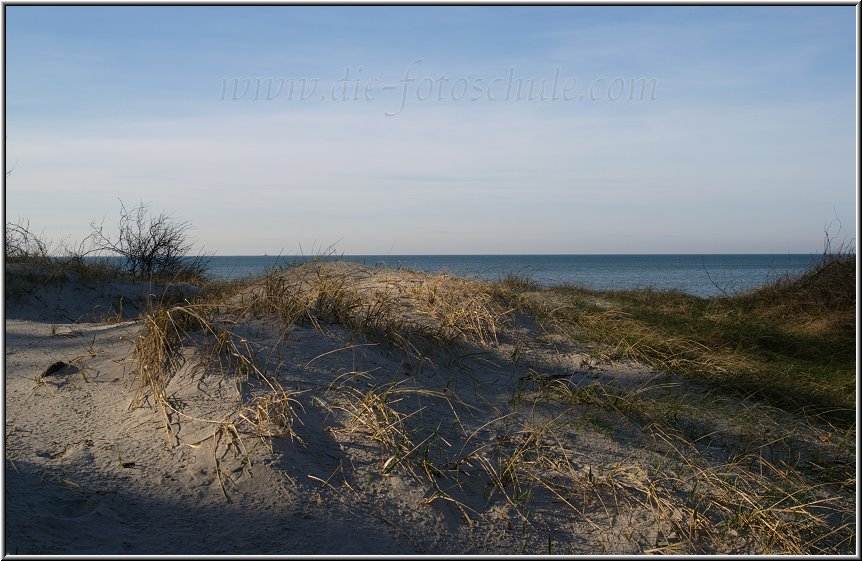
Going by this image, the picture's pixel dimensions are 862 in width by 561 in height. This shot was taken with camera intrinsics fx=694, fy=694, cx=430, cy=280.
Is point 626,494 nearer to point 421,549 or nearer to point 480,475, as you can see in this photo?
point 480,475

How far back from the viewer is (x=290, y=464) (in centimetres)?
371

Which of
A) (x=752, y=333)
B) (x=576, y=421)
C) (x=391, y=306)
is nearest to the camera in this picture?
(x=576, y=421)

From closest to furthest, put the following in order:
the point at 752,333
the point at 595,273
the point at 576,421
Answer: the point at 576,421, the point at 752,333, the point at 595,273

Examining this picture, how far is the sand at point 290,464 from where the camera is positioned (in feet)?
10.6

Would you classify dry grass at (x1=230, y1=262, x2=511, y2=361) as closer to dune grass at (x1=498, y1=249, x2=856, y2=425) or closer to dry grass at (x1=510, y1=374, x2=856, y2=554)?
dune grass at (x1=498, y1=249, x2=856, y2=425)

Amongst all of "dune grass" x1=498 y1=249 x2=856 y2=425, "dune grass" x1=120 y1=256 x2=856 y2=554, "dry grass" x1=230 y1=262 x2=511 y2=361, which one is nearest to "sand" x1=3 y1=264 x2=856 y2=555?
"dune grass" x1=120 y1=256 x2=856 y2=554

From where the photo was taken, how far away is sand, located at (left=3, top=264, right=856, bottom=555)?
10.6 ft

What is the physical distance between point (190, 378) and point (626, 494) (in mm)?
2734

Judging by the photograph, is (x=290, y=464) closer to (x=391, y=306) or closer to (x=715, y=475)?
(x=715, y=475)

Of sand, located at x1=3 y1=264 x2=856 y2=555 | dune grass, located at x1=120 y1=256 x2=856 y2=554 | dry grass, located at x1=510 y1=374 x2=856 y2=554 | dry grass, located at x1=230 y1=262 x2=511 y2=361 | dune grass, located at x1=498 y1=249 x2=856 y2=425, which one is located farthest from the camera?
dune grass, located at x1=498 y1=249 x2=856 y2=425

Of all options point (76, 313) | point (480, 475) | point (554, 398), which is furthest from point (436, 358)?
point (76, 313)

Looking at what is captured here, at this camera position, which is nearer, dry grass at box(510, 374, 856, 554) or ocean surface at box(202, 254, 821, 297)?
dry grass at box(510, 374, 856, 554)

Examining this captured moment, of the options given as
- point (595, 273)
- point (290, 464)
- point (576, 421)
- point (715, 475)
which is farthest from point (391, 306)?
point (595, 273)

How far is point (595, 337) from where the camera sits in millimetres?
6918
